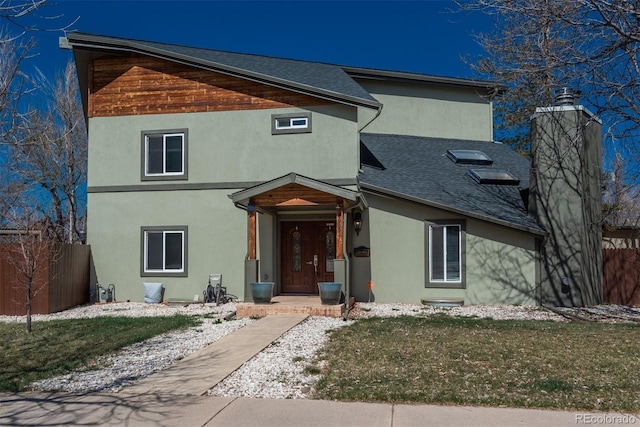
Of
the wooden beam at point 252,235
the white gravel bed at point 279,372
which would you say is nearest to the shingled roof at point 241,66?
the wooden beam at point 252,235

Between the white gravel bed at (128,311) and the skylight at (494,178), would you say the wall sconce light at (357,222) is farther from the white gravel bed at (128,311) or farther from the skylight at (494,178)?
the skylight at (494,178)

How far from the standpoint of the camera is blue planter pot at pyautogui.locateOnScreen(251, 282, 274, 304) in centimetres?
1170

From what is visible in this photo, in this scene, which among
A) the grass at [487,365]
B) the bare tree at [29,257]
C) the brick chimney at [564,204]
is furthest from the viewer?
the brick chimney at [564,204]

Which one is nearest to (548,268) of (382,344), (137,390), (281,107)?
(382,344)

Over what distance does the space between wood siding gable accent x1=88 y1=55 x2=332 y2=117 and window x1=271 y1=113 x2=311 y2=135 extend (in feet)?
0.96

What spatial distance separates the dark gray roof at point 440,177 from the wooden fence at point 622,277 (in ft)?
9.90

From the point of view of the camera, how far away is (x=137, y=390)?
6039mm

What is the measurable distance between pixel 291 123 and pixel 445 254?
17.6ft

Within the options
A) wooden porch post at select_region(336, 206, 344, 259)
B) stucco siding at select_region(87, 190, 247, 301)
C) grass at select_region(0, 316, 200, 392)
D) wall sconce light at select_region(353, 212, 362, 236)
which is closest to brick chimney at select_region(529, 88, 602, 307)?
wall sconce light at select_region(353, 212, 362, 236)

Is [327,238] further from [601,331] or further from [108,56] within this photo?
[108,56]

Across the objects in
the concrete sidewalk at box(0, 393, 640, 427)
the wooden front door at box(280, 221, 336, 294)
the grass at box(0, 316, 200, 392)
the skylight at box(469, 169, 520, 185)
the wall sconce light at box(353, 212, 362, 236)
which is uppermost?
the skylight at box(469, 169, 520, 185)

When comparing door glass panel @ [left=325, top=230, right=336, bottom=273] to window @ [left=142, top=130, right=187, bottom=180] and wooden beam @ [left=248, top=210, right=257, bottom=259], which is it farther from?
window @ [left=142, top=130, right=187, bottom=180]

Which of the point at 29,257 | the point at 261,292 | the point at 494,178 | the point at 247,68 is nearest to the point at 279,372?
the point at 261,292

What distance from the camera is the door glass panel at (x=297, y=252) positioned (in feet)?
47.6
